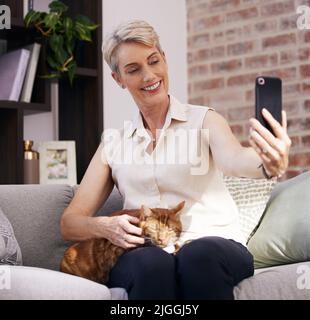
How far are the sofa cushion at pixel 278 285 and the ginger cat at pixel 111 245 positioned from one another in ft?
0.74

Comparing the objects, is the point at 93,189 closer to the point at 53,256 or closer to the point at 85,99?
the point at 53,256

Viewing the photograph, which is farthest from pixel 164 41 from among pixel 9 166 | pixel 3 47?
pixel 9 166

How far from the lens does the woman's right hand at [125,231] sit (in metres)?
1.52

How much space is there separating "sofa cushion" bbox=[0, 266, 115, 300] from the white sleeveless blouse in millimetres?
268

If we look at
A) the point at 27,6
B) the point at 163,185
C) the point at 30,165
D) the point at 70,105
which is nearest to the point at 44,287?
the point at 163,185

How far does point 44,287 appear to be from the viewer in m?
1.49

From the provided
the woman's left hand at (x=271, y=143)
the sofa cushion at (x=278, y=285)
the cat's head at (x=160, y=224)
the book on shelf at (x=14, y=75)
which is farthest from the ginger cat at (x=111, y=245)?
the book on shelf at (x=14, y=75)

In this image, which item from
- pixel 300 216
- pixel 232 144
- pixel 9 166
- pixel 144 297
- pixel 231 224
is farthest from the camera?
pixel 9 166

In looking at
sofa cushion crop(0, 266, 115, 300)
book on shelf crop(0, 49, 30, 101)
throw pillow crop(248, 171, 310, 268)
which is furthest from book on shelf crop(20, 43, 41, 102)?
sofa cushion crop(0, 266, 115, 300)

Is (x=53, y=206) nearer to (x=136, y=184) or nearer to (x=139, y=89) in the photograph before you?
(x=136, y=184)

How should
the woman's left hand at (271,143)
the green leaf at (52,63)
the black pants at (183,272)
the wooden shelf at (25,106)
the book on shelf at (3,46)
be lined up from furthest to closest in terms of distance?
the book on shelf at (3,46), the green leaf at (52,63), the wooden shelf at (25,106), the black pants at (183,272), the woman's left hand at (271,143)

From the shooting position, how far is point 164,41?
11.1 feet

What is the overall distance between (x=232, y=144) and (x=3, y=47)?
166 centimetres

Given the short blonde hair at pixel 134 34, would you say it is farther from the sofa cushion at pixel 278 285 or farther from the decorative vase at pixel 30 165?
the decorative vase at pixel 30 165
